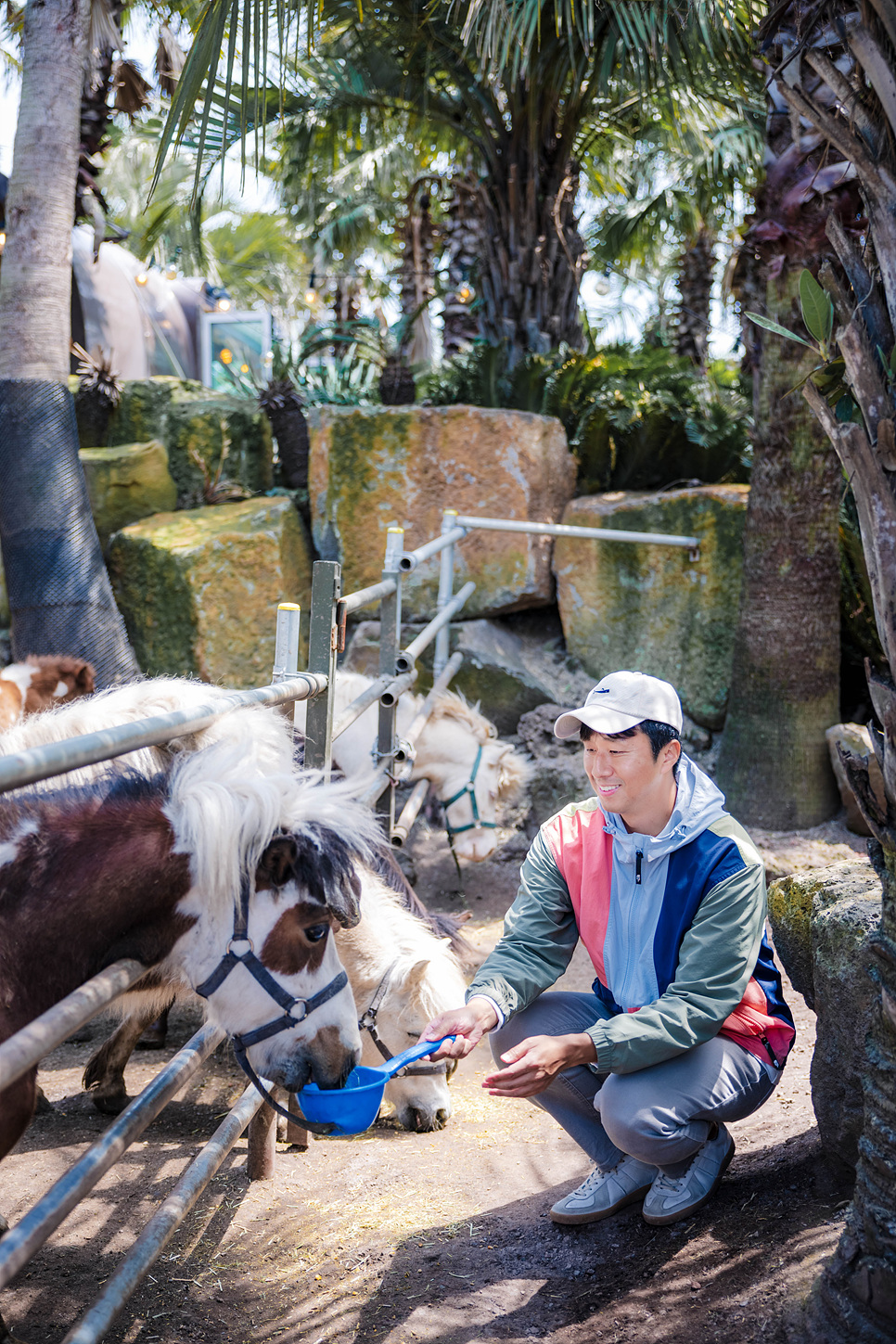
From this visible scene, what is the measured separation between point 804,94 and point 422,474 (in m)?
4.98

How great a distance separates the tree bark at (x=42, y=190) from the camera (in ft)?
17.2

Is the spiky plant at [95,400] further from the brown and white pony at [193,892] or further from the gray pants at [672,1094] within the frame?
the gray pants at [672,1094]

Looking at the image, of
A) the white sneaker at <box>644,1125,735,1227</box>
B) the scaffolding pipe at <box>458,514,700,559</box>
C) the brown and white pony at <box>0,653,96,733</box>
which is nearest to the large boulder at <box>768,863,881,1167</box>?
the white sneaker at <box>644,1125,735,1227</box>

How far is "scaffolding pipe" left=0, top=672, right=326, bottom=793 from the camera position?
1.31m

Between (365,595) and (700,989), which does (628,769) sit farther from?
(365,595)

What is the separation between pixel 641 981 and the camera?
2.18 m

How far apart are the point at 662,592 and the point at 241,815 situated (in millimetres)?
5144

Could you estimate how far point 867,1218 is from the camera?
1632mm

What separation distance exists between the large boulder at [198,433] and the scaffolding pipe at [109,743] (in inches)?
216

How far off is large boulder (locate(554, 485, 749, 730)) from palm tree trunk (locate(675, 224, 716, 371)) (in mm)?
6054

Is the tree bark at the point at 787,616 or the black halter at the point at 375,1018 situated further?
the tree bark at the point at 787,616

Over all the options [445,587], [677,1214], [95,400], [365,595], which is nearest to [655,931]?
[677,1214]

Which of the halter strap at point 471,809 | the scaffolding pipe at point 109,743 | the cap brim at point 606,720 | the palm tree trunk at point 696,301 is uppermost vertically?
the palm tree trunk at point 696,301

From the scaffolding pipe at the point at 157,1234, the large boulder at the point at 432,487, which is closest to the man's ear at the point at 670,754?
the scaffolding pipe at the point at 157,1234
